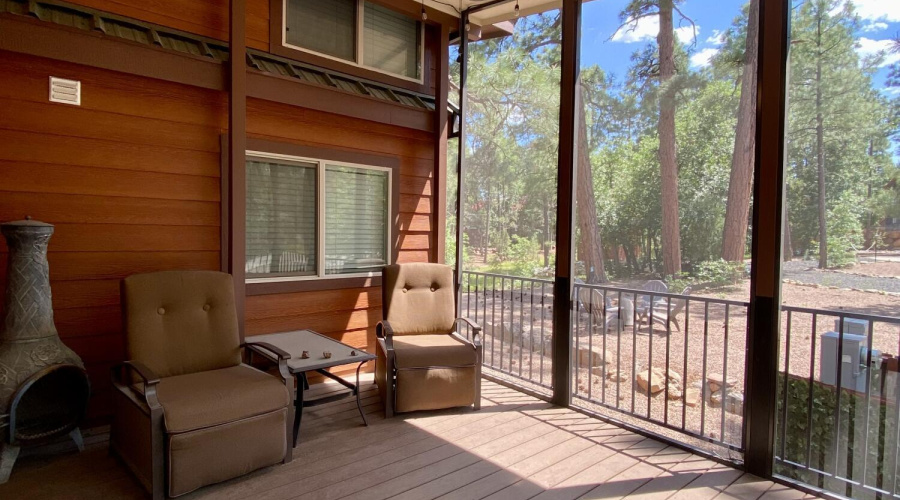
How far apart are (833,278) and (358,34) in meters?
3.74

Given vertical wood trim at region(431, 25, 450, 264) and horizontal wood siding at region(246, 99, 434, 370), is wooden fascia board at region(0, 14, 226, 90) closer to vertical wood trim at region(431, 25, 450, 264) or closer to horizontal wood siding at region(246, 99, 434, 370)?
horizontal wood siding at region(246, 99, 434, 370)

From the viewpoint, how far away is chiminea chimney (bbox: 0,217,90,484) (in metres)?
2.28

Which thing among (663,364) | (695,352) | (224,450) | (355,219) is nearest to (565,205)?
(355,219)

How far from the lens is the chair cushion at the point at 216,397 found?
2170 mm

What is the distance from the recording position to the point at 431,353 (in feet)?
10.7

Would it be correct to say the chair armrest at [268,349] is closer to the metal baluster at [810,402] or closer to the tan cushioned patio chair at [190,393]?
the tan cushioned patio chair at [190,393]

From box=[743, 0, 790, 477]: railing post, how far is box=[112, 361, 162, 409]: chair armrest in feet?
9.66

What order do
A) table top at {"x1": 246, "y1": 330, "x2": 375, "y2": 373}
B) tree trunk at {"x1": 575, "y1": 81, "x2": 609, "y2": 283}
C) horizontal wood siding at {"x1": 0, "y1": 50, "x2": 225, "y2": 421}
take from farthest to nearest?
tree trunk at {"x1": 575, "y1": 81, "x2": 609, "y2": 283} < table top at {"x1": 246, "y1": 330, "x2": 375, "y2": 373} < horizontal wood siding at {"x1": 0, "y1": 50, "x2": 225, "y2": 421}

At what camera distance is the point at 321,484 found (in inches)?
93.4

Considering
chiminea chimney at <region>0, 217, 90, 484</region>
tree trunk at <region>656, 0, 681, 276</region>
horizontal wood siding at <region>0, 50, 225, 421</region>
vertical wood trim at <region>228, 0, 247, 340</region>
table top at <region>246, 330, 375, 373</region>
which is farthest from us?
tree trunk at <region>656, 0, 681, 276</region>

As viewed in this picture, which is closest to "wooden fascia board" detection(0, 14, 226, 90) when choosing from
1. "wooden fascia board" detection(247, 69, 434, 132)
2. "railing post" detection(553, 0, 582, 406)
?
"wooden fascia board" detection(247, 69, 434, 132)

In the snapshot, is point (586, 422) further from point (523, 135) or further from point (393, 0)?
point (523, 135)

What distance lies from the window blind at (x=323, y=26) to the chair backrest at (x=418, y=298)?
1.83 m

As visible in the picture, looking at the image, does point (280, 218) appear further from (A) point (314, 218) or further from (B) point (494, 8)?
(B) point (494, 8)
